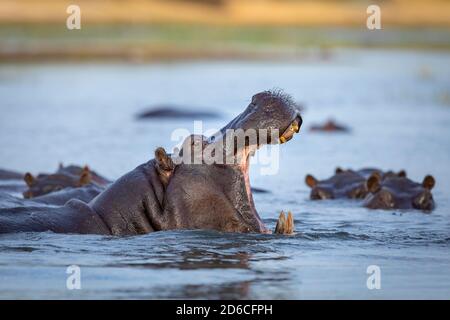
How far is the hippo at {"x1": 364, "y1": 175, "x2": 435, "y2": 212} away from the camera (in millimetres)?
Answer: 11328

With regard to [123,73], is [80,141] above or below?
below

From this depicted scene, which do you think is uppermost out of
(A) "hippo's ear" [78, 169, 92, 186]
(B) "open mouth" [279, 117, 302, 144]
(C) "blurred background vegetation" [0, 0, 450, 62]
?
(C) "blurred background vegetation" [0, 0, 450, 62]

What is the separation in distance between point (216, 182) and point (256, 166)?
671 cm

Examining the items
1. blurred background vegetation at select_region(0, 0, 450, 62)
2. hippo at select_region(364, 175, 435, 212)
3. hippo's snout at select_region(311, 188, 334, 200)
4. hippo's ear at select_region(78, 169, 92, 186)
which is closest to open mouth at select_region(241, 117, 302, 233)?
hippo at select_region(364, 175, 435, 212)

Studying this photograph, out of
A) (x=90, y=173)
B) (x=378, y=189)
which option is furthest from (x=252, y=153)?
(x=90, y=173)

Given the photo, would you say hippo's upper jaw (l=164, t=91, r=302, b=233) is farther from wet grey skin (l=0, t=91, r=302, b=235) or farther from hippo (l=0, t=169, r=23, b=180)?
hippo (l=0, t=169, r=23, b=180)

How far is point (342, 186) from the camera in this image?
12430 mm

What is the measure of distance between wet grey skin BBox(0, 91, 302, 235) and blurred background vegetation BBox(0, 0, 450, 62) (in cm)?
2927

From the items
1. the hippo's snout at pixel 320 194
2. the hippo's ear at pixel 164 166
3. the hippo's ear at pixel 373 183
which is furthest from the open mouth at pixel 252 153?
the hippo's snout at pixel 320 194

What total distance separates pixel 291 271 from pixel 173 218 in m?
0.96

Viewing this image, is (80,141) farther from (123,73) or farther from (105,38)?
(105,38)
